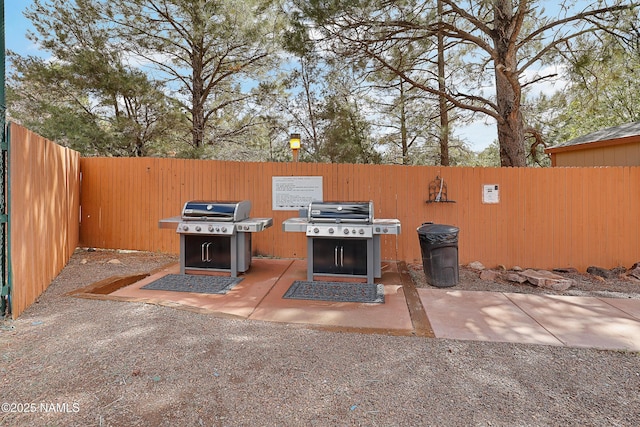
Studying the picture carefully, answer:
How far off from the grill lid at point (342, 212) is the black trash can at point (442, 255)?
35.0 inches

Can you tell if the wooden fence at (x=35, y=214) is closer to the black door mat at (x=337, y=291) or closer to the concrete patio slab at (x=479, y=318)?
the black door mat at (x=337, y=291)

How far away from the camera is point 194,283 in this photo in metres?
4.32

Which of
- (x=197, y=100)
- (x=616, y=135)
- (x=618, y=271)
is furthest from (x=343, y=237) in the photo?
(x=197, y=100)

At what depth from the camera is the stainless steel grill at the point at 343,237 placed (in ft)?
13.7

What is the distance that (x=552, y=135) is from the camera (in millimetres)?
10227

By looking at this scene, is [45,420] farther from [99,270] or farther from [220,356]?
[99,270]

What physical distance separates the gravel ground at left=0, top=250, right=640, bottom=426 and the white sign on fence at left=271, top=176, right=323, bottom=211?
10.6ft

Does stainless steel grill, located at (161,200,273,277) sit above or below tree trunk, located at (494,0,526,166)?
below

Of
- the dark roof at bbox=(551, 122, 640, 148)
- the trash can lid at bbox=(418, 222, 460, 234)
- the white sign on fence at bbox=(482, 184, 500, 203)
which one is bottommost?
the trash can lid at bbox=(418, 222, 460, 234)

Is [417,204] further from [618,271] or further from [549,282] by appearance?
[618,271]

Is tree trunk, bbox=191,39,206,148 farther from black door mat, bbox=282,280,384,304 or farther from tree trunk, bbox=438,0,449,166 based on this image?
black door mat, bbox=282,280,384,304

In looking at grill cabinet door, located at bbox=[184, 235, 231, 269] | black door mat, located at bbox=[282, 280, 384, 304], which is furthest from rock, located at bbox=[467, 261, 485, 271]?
grill cabinet door, located at bbox=[184, 235, 231, 269]

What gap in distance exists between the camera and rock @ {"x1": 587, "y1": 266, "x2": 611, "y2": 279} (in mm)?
5088

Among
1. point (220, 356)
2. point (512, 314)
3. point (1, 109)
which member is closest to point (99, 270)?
point (1, 109)
